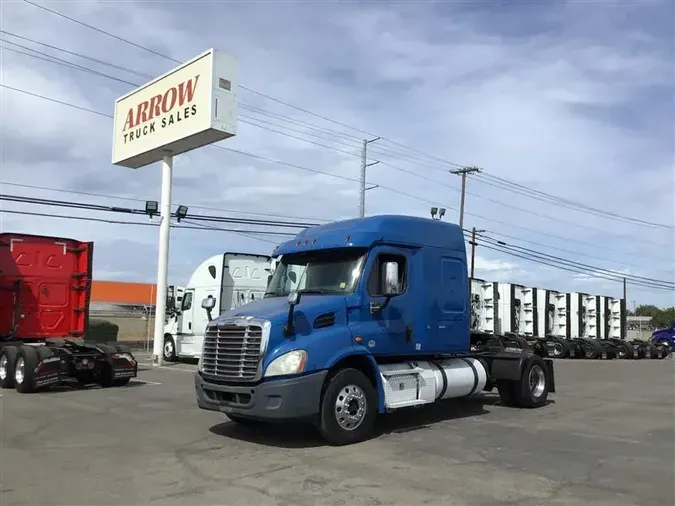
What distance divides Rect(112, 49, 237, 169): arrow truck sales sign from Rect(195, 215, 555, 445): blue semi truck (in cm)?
1212

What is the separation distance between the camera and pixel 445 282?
10.4 meters

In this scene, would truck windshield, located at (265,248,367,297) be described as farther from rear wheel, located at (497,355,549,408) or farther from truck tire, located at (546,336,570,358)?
truck tire, located at (546,336,570,358)

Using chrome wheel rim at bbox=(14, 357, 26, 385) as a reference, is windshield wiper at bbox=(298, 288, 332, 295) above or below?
above

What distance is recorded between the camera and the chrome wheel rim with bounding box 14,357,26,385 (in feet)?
44.1

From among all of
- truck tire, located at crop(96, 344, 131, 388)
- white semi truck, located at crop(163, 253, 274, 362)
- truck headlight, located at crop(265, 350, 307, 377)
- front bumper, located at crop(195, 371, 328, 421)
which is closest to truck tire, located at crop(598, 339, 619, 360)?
white semi truck, located at crop(163, 253, 274, 362)

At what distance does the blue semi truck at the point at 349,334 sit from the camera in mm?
8047

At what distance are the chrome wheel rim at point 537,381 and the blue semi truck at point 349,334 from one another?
134 centimetres

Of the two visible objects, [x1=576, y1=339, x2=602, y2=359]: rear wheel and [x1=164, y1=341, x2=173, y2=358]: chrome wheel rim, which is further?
[x1=576, y1=339, x2=602, y2=359]: rear wheel

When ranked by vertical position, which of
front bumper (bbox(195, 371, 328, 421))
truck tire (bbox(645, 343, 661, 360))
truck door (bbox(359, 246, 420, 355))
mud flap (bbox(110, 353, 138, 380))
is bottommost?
truck tire (bbox(645, 343, 661, 360))

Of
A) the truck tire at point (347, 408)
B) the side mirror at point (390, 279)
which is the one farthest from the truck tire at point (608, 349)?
the truck tire at point (347, 408)

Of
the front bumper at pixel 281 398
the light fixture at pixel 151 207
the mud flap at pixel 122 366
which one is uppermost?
the light fixture at pixel 151 207

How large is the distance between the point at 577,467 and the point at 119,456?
5.35m

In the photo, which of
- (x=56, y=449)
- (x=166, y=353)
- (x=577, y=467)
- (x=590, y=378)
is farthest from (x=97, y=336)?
(x=577, y=467)

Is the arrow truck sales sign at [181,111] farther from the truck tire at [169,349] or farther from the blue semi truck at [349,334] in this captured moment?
the blue semi truck at [349,334]
